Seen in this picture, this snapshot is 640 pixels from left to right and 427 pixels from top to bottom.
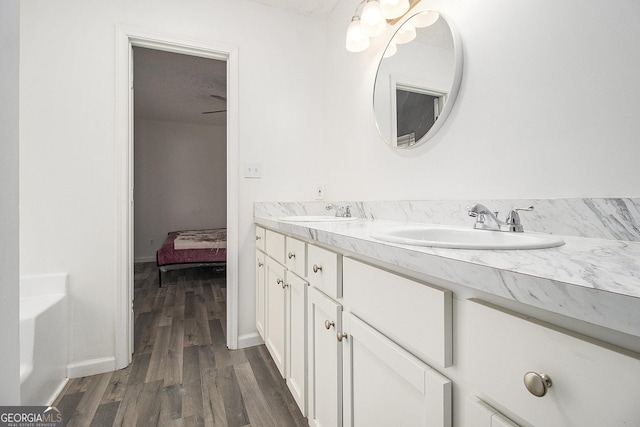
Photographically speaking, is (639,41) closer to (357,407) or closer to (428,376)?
(428,376)

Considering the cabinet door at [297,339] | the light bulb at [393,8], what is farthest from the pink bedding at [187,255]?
the light bulb at [393,8]

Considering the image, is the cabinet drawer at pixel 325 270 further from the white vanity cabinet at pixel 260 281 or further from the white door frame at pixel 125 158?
the white door frame at pixel 125 158

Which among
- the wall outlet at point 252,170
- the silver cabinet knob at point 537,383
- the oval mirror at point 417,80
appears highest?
the oval mirror at point 417,80

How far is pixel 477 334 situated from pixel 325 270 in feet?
1.85

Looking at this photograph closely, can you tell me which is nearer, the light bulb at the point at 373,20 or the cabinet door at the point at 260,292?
the light bulb at the point at 373,20

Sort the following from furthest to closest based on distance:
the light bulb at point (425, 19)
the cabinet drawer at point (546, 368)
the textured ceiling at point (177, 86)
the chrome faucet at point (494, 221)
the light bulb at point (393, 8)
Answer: the textured ceiling at point (177, 86), the light bulb at point (393, 8), the light bulb at point (425, 19), the chrome faucet at point (494, 221), the cabinet drawer at point (546, 368)

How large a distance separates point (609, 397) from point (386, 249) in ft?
1.29

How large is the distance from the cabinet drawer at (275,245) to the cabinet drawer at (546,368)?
3.35ft

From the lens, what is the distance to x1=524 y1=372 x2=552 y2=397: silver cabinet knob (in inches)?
15.0

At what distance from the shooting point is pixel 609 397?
0.33 m

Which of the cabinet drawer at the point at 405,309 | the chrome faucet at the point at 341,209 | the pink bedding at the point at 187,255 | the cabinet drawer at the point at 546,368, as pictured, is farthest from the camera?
the pink bedding at the point at 187,255

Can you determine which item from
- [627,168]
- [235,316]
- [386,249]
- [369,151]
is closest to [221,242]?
[235,316]

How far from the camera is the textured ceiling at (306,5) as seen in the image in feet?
6.88

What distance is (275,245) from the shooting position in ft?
5.11
